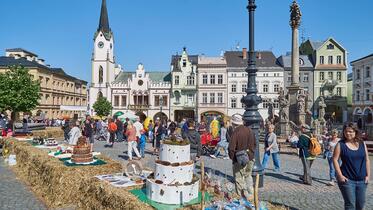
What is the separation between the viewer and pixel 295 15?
2384 cm

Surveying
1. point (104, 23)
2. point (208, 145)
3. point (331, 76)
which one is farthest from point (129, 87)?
point (208, 145)

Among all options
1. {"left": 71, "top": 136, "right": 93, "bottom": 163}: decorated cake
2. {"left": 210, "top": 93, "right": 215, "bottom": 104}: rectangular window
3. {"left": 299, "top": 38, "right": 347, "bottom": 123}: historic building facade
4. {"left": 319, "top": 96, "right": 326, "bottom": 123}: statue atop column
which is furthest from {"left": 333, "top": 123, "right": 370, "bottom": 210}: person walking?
{"left": 299, "top": 38, "right": 347, "bottom": 123}: historic building facade

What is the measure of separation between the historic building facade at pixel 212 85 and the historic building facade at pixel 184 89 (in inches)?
58.8

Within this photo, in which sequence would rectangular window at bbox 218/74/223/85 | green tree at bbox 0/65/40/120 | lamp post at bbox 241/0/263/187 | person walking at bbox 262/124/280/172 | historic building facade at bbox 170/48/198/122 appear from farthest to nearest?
historic building facade at bbox 170/48/198/122
rectangular window at bbox 218/74/223/85
green tree at bbox 0/65/40/120
person walking at bbox 262/124/280/172
lamp post at bbox 241/0/263/187

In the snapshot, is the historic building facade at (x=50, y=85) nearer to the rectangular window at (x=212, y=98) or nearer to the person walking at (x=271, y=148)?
the rectangular window at (x=212, y=98)

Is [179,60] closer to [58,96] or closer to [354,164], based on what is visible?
[58,96]

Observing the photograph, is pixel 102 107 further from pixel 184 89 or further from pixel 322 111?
pixel 322 111

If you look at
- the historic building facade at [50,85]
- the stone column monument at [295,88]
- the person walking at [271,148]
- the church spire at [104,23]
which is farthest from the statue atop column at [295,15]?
the church spire at [104,23]

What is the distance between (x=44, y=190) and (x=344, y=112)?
52.2 metres

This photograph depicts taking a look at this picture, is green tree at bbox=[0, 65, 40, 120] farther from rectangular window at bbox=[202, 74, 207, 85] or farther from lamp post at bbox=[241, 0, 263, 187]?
rectangular window at bbox=[202, 74, 207, 85]

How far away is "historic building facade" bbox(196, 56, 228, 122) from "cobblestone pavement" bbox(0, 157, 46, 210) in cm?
4536

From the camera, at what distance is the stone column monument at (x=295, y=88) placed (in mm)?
22594

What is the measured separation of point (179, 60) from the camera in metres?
59.0

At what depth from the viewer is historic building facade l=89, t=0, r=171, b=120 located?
5962 centimetres
